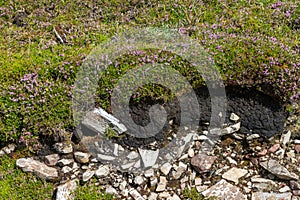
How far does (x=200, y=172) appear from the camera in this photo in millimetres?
7168

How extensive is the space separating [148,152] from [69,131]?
1487mm

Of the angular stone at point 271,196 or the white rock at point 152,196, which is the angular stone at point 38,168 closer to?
the white rock at point 152,196

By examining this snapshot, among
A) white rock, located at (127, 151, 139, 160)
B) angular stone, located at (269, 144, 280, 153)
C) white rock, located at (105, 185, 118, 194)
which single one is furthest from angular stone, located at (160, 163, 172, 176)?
angular stone, located at (269, 144, 280, 153)

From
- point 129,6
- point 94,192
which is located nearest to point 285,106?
point 94,192

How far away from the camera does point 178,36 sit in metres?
8.26

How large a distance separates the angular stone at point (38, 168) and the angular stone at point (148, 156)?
1.56m

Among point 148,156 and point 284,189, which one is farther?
point 148,156

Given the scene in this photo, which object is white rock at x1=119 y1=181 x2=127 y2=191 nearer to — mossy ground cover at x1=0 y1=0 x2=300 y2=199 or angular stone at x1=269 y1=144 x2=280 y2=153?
mossy ground cover at x1=0 y1=0 x2=300 y2=199

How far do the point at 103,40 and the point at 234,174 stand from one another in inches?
152

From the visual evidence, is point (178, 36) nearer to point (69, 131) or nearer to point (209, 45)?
point (209, 45)

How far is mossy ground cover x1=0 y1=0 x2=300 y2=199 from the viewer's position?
716 centimetres

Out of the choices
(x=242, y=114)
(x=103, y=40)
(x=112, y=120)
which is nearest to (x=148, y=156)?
(x=112, y=120)

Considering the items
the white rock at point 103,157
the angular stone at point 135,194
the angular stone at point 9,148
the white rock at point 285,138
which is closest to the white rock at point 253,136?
the white rock at point 285,138

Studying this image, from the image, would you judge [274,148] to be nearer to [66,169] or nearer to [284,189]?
[284,189]
